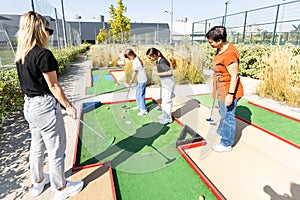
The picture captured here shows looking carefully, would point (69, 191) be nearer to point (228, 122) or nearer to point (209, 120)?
point (228, 122)

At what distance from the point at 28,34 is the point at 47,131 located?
797 mm

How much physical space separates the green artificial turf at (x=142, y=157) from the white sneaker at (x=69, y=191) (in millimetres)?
396

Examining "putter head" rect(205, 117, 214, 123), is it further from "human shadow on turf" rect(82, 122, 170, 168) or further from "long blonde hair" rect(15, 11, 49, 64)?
"long blonde hair" rect(15, 11, 49, 64)

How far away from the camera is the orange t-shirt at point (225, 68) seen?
84.4 inches

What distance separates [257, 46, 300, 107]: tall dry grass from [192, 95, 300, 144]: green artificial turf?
2.92 feet

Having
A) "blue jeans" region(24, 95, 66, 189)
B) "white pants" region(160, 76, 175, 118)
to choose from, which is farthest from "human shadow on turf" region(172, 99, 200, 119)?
"blue jeans" region(24, 95, 66, 189)

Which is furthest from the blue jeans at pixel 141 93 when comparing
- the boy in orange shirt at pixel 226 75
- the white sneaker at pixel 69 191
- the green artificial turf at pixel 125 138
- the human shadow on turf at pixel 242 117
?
the white sneaker at pixel 69 191

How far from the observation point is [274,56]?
4961 mm

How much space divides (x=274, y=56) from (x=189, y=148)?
3.97m

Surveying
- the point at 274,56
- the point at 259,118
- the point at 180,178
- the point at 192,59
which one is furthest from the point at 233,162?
the point at 192,59

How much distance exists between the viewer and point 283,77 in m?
4.73

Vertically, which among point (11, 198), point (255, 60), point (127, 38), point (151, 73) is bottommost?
point (11, 198)

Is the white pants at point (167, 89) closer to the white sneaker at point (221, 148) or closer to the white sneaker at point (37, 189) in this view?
the white sneaker at point (221, 148)

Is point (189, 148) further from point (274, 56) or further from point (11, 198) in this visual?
point (274, 56)
